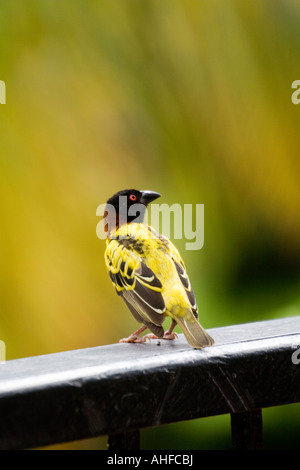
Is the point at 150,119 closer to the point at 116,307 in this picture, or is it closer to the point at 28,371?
the point at 116,307

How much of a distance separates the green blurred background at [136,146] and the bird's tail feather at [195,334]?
62.5 inches

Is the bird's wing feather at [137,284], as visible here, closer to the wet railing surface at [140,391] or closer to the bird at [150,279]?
the bird at [150,279]

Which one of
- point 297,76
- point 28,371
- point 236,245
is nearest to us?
point 28,371

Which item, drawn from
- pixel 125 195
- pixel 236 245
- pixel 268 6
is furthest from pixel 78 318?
pixel 268 6

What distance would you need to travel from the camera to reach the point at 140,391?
1.00m

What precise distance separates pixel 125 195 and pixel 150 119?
5.08ft

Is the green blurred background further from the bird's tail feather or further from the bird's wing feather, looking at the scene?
the bird's tail feather

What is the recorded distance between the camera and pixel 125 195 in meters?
2.42

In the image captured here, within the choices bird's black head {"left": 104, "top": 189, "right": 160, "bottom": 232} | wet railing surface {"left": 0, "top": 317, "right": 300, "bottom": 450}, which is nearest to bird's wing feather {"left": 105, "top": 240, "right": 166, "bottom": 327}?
bird's black head {"left": 104, "top": 189, "right": 160, "bottom": 232}

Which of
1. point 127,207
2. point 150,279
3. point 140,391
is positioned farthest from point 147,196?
point 140,391

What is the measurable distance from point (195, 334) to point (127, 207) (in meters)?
0.93

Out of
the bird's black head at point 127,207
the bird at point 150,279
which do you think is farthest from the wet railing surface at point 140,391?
the bird's black head at point 127,207

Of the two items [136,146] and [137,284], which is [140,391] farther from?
[136,146]

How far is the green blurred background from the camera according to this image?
3658mm
